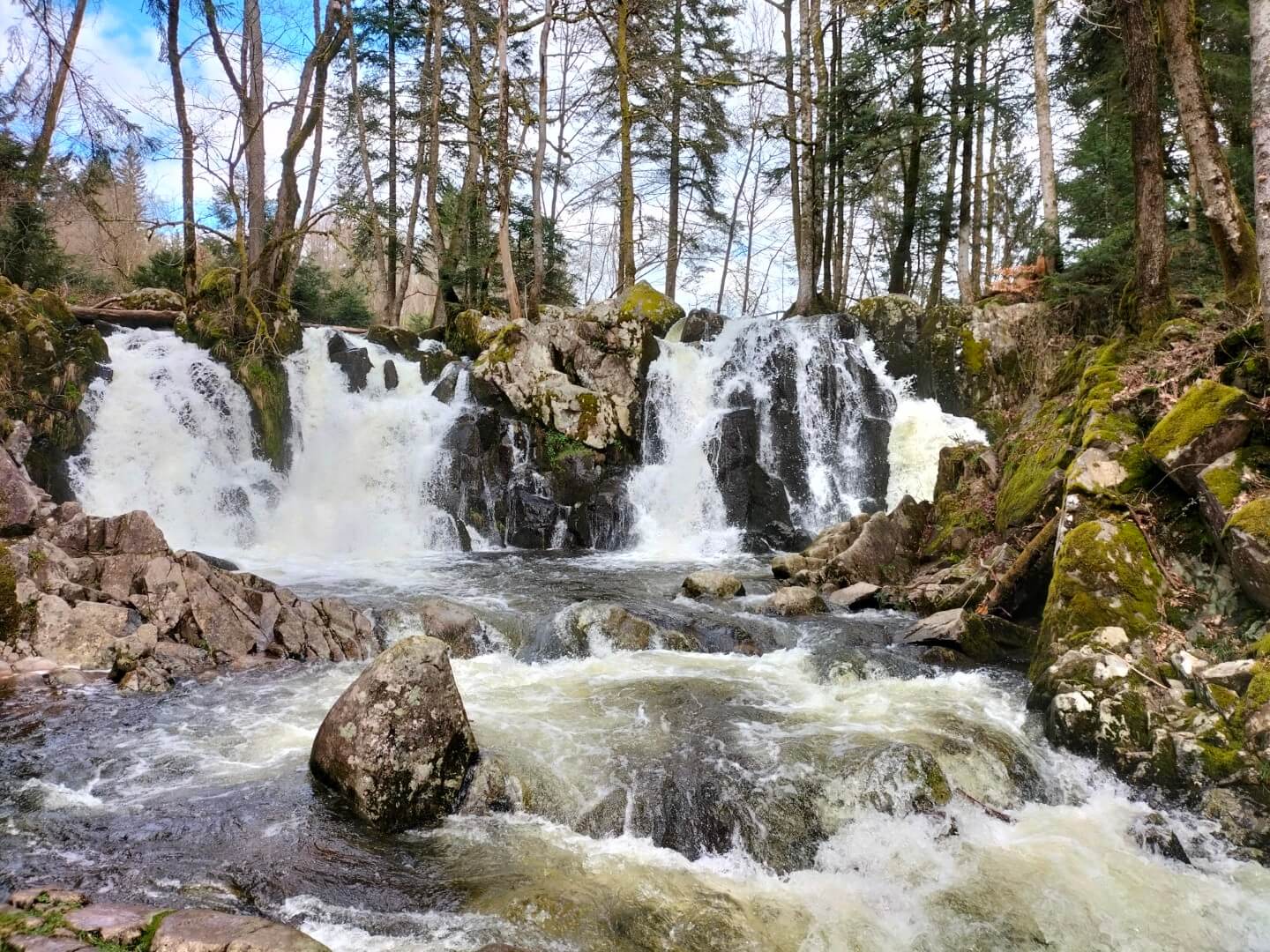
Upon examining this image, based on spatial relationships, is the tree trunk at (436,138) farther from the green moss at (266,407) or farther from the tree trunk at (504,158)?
the green moss at (266,407)

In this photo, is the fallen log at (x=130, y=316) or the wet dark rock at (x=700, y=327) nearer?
the fallen log at (x=130, y=316)

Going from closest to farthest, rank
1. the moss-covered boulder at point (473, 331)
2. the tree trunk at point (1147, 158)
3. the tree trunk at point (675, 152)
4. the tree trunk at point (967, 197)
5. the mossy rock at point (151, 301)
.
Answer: the tree trunk at point (1147, 158) → the mossy rock at point (151, 301) → the moss-covered boulder at point (473, 331) → the tree trunk at point (967, 197) → the tree trunk at point (675, 152)

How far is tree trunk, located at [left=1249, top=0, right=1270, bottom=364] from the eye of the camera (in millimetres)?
5574

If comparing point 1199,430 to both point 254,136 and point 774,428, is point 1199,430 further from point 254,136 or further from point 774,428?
point 254,136

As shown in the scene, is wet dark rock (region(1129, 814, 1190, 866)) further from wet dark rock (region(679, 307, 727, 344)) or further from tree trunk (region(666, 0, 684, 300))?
tree trunk (region(666, 0, 684, 300))

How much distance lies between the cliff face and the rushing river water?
398 mm

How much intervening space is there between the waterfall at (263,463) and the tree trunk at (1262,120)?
40.1 feet

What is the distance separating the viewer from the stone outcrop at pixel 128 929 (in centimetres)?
266

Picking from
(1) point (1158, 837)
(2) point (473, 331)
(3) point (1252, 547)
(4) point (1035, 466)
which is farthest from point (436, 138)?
(1) point (1158, 837)

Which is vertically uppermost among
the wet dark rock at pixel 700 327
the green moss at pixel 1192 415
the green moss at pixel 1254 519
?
the wet dark rock at pixel 700 327

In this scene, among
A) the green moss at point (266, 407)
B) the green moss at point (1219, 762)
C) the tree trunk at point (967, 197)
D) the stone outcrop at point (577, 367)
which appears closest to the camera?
the green moss at point (1219, 762)

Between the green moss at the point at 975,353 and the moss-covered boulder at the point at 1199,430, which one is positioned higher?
the green moss at the point at 975,353

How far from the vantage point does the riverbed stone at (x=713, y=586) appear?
10000 mm

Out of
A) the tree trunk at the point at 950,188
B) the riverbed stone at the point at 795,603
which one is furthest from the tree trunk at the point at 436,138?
the riverbed stone at the point at 795,603
